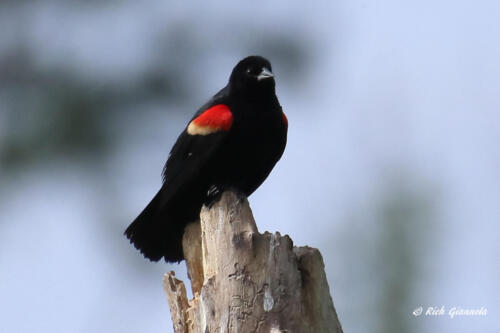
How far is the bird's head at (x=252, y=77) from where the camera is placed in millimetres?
4547

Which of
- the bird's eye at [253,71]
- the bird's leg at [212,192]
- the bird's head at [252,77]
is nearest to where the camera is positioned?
the bird's leg at [212,192]

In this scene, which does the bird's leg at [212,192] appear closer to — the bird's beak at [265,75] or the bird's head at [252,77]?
the bird's head at [252,77]

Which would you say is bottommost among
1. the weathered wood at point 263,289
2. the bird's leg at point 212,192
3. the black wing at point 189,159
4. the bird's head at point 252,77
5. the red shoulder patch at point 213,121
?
the weathered wood at point 263,289

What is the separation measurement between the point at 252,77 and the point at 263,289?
1656 mm

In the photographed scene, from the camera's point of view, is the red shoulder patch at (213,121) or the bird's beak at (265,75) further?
the bird's beak at (265,75)

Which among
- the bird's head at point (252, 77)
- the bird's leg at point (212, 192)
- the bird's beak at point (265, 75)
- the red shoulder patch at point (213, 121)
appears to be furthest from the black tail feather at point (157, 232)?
the bird's beak at point (265, 75)

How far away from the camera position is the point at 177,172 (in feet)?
14.3

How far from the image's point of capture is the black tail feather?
4.27 meters

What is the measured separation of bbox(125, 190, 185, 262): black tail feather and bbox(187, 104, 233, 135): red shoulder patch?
37 cm

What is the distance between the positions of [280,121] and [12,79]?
182 cm

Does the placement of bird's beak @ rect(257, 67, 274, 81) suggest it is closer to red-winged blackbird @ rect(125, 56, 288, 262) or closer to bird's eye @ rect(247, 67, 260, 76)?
bird's eye @ rect(247, 67, 260, 76)

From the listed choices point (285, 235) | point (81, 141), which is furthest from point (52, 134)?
point (285, 235)

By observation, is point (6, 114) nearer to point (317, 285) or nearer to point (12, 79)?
point (12, 79)

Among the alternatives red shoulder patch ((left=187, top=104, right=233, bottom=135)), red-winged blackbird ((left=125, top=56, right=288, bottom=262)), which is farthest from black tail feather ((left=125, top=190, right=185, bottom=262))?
red shoulder patch ((left=187, top=104, right=233, bottom=135))
